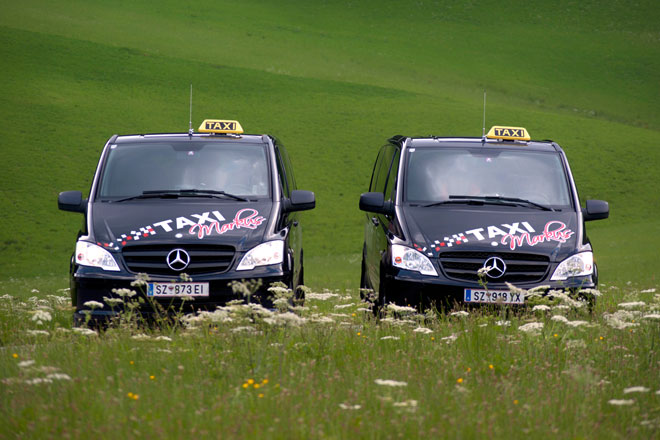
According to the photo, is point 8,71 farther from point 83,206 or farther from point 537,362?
point 537,362

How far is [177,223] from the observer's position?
835 centimetres

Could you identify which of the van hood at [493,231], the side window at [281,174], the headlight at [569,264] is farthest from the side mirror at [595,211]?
the side window at [281,174]

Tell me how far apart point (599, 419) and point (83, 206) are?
6.05m

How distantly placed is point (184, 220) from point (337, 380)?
3.40 metres

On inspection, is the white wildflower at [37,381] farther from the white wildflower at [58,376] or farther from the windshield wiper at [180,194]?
the windshield wiper at [180,194]

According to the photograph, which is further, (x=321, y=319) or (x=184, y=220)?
(x=184, y=220)

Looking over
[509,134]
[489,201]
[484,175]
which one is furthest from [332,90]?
[489,201]

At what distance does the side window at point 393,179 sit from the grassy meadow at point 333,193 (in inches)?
58.9

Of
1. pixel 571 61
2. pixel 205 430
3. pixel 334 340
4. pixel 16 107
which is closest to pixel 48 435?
pixel 205 430

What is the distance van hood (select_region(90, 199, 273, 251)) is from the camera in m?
8.22

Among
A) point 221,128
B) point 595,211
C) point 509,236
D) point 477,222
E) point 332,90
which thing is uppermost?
point 332,90

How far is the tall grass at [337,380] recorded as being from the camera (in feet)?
14.9

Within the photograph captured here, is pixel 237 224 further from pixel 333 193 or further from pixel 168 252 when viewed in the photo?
pixel 333 193

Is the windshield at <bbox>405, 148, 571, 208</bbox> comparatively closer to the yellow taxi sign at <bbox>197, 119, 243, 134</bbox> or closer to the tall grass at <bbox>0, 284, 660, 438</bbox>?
the tall grass at <bbox>0, 284, 660, 438</bbox>
